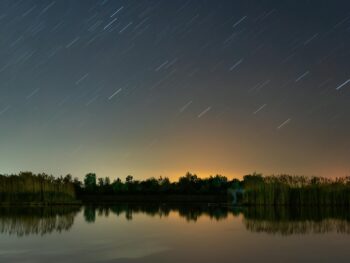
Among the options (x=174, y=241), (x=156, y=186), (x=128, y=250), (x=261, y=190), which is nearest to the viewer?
(x=128, y=250)

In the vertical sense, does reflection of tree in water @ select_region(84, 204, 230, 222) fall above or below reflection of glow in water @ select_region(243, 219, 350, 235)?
above

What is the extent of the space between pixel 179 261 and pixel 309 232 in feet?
25.2

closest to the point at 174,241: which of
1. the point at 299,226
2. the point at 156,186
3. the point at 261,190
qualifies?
the point at 299,226

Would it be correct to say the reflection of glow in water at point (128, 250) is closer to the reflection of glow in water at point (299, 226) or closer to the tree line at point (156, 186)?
the reflection of glow in water at point (299, 226)

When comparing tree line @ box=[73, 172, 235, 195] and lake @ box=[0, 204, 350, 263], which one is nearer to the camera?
lake @ box=[0, 204, 350, 263]

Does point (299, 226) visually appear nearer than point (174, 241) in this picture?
No

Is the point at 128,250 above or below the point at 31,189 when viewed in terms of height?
below

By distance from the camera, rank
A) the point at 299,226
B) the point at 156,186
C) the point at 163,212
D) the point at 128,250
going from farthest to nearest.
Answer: the point at 156,186 < the point at 163,212 < the point at 299,226 < the point at 128,250

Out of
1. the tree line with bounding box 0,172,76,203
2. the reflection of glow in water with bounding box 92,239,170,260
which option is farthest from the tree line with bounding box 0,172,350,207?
the reflection of glow in water with bounding box 92,239,170,260

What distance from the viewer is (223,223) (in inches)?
831

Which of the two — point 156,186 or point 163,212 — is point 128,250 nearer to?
point 163,212

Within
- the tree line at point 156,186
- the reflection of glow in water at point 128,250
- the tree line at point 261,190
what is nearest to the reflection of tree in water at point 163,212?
the tree line at point 261,190

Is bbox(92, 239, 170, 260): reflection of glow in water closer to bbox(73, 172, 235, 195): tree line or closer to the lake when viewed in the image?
the lake

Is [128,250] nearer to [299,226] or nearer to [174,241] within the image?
[174,241]
